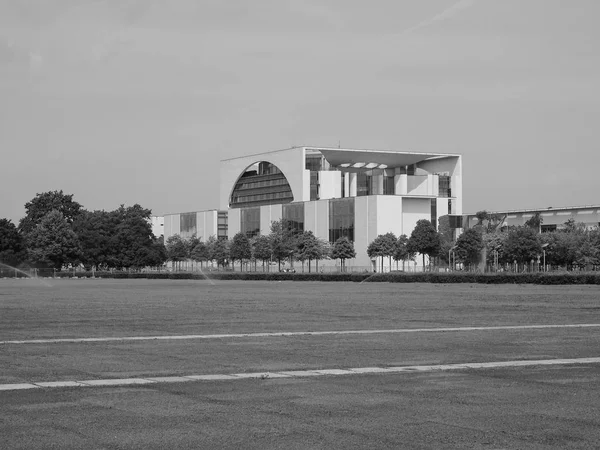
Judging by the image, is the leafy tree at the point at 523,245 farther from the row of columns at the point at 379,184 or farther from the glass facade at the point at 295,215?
the glass facade at the point at 295,215

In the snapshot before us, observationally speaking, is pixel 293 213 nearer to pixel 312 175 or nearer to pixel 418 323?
pixel 312 175

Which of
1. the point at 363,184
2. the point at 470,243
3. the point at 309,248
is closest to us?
the point at 470,243

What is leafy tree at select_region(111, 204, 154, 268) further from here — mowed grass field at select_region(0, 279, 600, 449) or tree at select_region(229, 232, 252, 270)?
mowed grass field at select_region(0, 279, 600, 449)

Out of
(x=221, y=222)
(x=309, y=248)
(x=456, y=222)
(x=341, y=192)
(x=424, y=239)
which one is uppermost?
(x=341, y=192)

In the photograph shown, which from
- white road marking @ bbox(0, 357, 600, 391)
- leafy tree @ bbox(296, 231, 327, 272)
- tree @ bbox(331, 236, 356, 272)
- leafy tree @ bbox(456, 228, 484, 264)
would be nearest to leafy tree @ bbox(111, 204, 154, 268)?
leafy tree @ bbox(296, 231, 327, 272)

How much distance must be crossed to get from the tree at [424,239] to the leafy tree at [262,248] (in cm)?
2313

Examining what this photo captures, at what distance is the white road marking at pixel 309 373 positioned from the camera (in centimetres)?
1483

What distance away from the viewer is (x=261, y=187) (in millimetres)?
175125

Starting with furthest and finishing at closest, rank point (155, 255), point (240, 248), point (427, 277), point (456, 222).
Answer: point (155, 255) → point (456, 222) → point (240, 248) → point (427, 277)

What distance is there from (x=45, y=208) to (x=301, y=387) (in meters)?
178

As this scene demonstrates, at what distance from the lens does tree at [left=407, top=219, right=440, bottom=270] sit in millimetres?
137625

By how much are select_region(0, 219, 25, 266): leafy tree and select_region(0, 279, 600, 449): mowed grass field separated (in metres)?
135

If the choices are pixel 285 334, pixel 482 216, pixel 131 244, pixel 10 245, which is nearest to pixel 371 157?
pixel 482 216

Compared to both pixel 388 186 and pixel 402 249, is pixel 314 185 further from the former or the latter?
pixel 402 249
